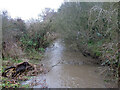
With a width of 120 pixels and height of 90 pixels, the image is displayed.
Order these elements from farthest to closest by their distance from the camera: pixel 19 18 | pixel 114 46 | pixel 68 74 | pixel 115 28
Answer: pixel 19 18 → pixel 68 74 → pixel 115 28 → pixel 114 46

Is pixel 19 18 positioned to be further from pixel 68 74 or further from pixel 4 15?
pixel 68 74

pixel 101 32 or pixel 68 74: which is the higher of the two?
pixel 101 32

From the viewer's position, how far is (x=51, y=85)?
18.0ft

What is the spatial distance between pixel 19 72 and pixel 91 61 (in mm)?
5091

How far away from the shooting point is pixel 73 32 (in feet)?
31.8

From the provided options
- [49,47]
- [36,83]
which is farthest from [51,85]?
[49,47]

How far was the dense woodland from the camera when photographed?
4.96 metres

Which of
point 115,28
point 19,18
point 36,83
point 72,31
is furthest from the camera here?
point 19,18

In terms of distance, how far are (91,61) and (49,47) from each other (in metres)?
5.75

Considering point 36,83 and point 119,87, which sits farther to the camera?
point 36,83

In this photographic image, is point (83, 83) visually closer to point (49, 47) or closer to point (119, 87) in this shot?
point (119, 87)

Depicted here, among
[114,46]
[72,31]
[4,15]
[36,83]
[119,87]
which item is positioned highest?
[4,15]

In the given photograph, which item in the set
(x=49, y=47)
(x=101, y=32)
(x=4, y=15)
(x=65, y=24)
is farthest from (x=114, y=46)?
(x=49, y=47)

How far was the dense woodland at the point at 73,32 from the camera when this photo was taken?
4.96 metres
